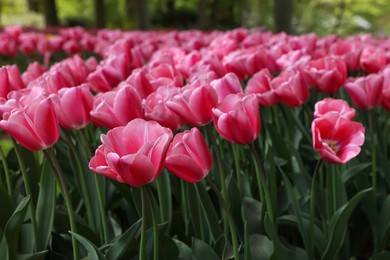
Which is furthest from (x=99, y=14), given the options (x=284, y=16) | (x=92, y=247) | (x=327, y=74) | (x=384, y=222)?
(x=92, y=247)

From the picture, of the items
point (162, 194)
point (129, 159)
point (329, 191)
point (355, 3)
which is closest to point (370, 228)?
point (329, 191)

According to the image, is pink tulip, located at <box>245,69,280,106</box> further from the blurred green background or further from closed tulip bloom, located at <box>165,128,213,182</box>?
the blurred green background

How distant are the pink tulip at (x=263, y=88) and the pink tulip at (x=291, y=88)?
2 cm

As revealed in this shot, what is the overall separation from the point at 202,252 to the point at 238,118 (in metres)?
0.35

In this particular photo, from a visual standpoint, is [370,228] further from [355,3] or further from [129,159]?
[355,3]

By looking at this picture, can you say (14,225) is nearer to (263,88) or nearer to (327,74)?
(263,88)

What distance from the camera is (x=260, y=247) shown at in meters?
1.56

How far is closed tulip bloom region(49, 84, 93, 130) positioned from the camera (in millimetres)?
1571

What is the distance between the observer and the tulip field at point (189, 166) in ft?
4.34

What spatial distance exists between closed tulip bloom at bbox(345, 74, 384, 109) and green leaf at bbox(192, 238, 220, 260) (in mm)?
790

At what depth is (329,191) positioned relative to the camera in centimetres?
174

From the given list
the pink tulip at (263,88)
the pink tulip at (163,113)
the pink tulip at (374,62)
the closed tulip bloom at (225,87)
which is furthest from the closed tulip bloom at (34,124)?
the pink tulip at (374,62)

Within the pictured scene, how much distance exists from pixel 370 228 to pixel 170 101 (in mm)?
989

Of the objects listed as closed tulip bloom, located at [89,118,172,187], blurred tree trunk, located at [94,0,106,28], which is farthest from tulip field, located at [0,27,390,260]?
blurred tree trunk, located at [94,0,106,28]
